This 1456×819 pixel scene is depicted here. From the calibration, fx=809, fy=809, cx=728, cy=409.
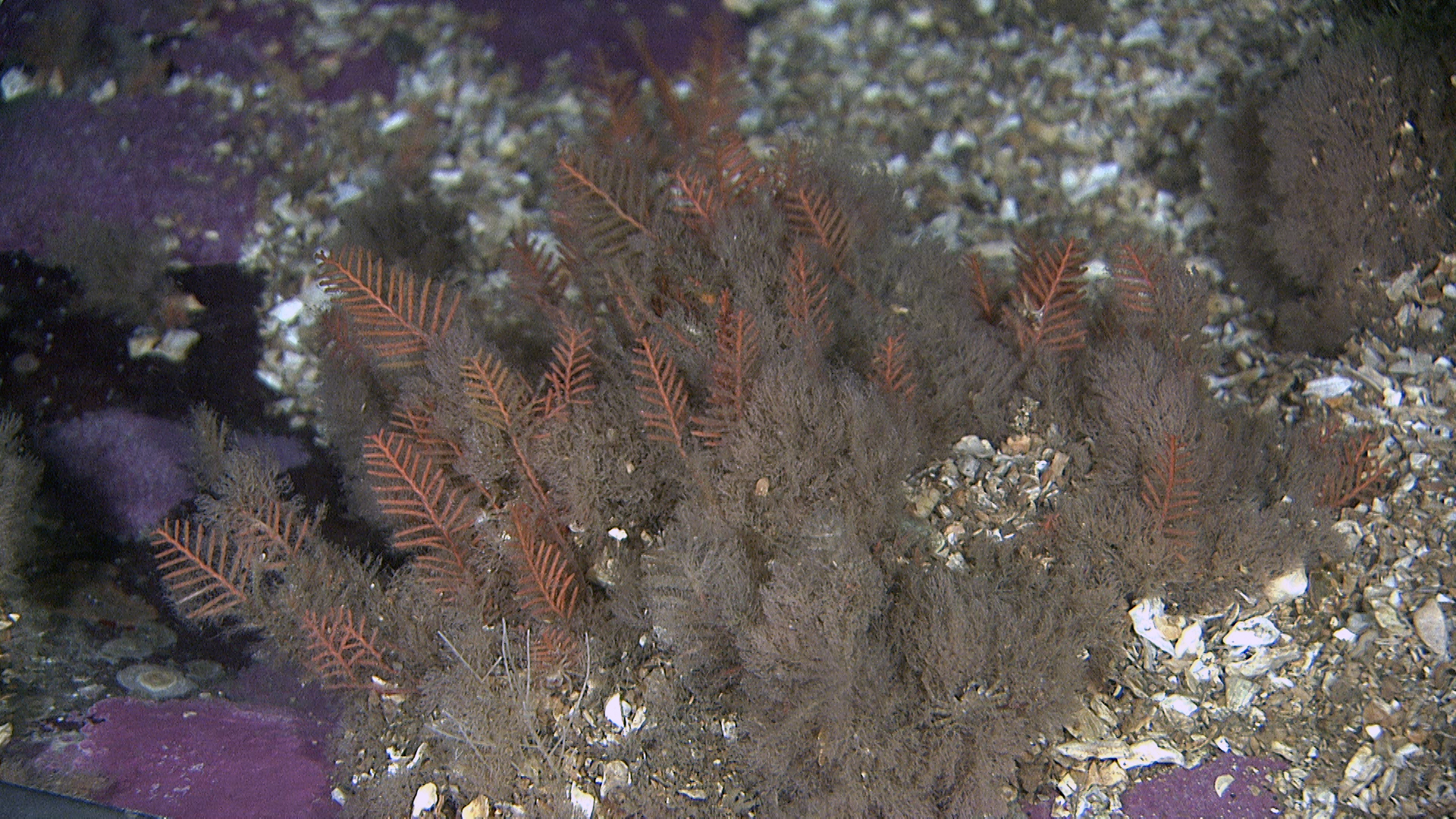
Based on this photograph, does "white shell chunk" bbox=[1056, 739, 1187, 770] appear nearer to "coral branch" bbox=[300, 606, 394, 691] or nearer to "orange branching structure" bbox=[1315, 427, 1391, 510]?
"orange branching structure" bbox=[1315, 427, 1391, 510]

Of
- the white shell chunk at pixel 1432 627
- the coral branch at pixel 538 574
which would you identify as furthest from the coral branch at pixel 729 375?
the white shell chunk at pixel 1432 627

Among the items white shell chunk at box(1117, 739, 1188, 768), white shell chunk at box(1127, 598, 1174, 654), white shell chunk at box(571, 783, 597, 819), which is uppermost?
white shell chunk at box(1127, 598, 1174, 654)

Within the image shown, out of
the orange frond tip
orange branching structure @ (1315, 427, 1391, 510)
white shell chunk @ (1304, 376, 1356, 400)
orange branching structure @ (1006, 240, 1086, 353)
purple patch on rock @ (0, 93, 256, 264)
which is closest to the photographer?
the orange frond tip

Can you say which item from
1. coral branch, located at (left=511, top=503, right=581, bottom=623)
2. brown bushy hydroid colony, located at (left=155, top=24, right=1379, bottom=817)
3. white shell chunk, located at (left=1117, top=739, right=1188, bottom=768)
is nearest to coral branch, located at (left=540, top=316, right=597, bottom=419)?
brown bushy hydroid colony, located at (left=155, top=24, right=1379, bottom=817)

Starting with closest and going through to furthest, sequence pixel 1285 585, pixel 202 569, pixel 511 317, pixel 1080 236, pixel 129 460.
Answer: pixel 1285 585, pixel 202 569, pixel 129 460, pixel 511 317, pixel 1080 236

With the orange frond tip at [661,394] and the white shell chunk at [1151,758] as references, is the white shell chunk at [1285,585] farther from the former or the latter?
the orange frond tip at [661,394]

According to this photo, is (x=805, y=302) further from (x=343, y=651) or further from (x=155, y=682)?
(x=155, y=682)

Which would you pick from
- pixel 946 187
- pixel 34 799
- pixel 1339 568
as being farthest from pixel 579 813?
pixel 946 187

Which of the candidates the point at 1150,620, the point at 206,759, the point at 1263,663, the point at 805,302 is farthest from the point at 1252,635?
the point at 206,759
